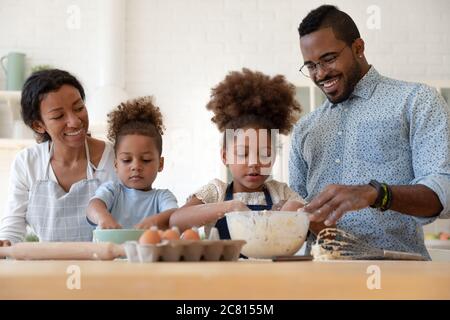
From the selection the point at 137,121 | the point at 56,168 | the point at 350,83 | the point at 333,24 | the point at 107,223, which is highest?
the point at 333,24

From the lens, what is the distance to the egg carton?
1.12m

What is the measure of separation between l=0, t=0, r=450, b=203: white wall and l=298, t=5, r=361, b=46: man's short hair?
294 centimetres

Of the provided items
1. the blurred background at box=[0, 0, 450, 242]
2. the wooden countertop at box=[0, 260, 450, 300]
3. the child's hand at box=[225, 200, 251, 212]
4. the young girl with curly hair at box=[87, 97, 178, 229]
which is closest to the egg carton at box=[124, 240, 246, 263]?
the wooden countertop at box=[0, 260, 450, 300]

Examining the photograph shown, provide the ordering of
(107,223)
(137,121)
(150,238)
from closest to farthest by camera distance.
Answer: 1. (150,238)
2. (107,223)
3. (137,121)

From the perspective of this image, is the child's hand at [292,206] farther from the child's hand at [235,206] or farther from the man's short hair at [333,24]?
the man's short hair at [333,24]

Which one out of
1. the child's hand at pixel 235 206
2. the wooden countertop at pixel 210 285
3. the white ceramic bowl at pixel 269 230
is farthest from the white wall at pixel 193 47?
the wooden countertop at pixel 210 285

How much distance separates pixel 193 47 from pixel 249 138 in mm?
3210

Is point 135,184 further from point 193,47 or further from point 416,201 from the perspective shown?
point 193,47

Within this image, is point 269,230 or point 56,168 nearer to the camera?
point 269,230

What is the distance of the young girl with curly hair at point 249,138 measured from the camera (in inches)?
82.2

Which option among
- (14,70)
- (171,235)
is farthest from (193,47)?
(171,235)

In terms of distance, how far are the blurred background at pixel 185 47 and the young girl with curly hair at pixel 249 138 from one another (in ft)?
9.25

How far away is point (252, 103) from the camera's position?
7.30 feet
